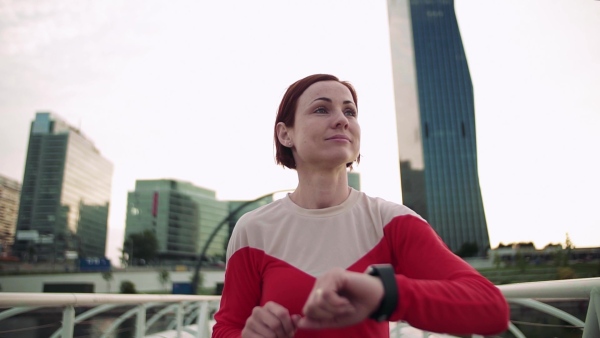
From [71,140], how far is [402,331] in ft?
434

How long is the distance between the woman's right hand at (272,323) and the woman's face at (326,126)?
22.9 inches

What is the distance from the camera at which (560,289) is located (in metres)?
1.28

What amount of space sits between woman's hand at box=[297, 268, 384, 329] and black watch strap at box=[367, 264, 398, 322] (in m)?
0.01

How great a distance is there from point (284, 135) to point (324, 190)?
0.34m

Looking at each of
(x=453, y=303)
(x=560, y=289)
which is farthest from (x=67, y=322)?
(x=560, y=289)

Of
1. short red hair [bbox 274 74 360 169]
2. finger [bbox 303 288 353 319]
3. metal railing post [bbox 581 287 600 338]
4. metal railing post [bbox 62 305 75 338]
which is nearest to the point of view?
finger [bbox 303 288 353 319]

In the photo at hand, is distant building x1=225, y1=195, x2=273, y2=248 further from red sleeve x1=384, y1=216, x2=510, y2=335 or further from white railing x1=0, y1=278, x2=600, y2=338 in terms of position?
red sleeve x1=384, y1=216, x2=510, y2=335

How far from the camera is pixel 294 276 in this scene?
45.3 inches

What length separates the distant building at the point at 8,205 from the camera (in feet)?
394

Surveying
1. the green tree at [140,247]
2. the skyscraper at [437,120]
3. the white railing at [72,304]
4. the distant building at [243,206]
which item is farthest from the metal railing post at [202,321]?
the green tree at [140,247]

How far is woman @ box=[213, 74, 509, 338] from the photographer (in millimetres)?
756

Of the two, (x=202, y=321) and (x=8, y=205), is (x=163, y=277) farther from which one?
(x=8, y=205)

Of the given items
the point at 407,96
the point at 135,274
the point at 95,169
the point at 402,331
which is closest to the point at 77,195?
the point at 95,169

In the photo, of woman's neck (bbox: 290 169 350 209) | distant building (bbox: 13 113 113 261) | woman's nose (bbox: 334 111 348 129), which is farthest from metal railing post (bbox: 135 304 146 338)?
distant building (bbox: 13 113 113 261)
